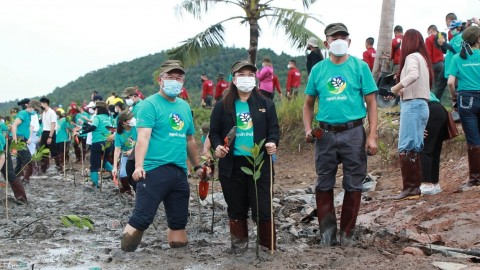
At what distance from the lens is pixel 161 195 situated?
6438mm

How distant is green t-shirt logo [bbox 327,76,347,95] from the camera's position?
629 cm

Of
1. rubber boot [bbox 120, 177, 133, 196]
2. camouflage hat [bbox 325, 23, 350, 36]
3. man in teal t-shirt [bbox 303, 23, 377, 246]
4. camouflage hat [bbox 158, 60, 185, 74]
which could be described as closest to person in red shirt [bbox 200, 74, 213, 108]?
rubber boot [bbox 120, 177, 133, 196]

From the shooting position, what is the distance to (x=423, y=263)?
527 cm

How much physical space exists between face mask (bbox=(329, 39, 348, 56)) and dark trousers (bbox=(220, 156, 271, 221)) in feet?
3.87

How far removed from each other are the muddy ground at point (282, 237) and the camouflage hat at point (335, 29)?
6.40ft

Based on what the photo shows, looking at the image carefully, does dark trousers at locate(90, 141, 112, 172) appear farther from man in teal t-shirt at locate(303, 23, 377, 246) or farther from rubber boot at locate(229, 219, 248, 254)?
man in teal t-shirt at locate(303, 23, 377, 246)

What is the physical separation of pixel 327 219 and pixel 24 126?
10189 mm

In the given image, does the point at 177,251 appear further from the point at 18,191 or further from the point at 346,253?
the point at 18,191

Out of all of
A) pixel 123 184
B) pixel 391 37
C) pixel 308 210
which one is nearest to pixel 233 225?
pixel 308 210

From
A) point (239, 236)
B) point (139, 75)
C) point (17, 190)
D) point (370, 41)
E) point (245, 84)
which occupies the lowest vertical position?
point (17, 190)

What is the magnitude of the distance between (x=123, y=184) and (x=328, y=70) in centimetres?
573

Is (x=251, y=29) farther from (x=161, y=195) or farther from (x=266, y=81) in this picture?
(x=161, y=195)

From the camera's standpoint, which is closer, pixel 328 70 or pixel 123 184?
pixel 328 70

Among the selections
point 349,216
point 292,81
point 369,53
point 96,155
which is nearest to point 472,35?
point 349,216
